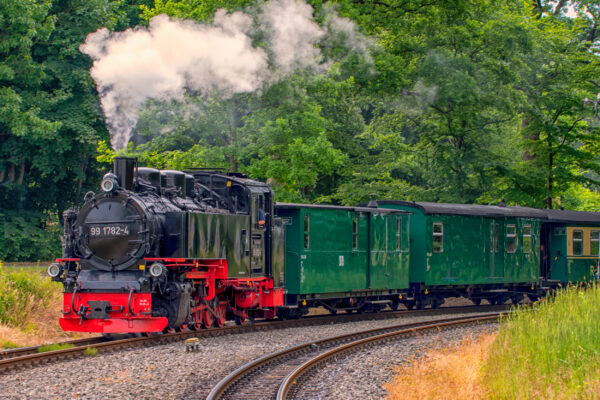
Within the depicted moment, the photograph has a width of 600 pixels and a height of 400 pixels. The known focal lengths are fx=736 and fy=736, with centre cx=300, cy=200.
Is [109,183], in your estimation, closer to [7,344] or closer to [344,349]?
[7,344]

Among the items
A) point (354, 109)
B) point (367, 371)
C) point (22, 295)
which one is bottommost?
point (367, 371)

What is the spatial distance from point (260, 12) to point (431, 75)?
7044 mm

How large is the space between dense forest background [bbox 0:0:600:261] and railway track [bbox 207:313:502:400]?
269 inches

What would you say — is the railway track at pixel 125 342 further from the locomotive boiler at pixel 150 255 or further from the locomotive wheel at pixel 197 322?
the locomotive boiler at pixel 150 255

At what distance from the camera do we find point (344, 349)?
11641 mm

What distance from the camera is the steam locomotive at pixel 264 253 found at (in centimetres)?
1209

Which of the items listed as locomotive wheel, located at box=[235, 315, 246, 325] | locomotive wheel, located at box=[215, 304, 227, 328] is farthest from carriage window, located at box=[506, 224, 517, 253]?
locomotive wheel, located at box=[215, 304, 227, 328]

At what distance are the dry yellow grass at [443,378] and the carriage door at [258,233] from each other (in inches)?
184

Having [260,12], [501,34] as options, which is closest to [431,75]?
[501,34]

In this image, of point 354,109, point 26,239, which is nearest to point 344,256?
point 354,109

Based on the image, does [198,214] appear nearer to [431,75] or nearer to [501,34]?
[431,75]

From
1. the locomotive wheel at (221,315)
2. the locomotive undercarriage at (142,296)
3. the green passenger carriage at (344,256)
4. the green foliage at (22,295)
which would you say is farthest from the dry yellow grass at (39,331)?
the green passenger carriage at (344,256)

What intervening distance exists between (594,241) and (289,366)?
15.5m

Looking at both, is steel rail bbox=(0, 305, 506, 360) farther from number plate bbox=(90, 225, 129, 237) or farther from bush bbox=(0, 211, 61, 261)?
bush bbox=(0, 211, 61, 261)
